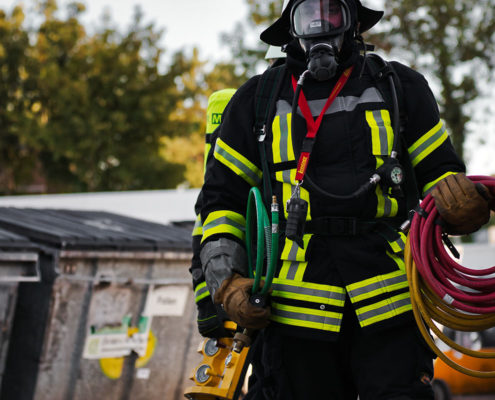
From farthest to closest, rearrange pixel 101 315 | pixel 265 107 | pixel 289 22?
1. pixel 101 315
2. pixel 289 22
3. pixel 265 107

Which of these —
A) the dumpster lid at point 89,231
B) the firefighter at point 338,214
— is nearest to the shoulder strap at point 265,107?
the firefighter at point 338,214

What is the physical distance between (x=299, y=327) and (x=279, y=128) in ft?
2.24

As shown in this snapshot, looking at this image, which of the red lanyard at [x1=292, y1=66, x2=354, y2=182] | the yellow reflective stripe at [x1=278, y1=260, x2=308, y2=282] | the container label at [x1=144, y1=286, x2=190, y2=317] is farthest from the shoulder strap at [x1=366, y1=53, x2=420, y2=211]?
the container label at [x1=144, y1=286, x2=190, y2=317]

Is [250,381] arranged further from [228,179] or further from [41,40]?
[41,40]

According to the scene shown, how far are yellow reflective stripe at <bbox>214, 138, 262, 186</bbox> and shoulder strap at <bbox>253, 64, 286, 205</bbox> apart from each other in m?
0.08

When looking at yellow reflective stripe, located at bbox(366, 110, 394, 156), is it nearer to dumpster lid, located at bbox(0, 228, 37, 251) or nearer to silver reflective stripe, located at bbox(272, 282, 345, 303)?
silver reflective stripe, located at bbox(272, 282, 345, 303)

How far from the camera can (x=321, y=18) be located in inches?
103

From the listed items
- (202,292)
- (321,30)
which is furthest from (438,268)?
(202,292)

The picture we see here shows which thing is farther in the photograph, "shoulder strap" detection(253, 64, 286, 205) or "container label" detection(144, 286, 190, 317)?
"container label" detection(144, 286, 190, 317)

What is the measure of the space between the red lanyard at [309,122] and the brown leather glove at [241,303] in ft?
1.32

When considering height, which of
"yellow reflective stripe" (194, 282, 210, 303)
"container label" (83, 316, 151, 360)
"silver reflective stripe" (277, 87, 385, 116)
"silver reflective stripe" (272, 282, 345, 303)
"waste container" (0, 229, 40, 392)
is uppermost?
"silver reflective stripe" (277, 87, 385, 116)

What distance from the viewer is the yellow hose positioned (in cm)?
238

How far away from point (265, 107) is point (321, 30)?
1.08 feet

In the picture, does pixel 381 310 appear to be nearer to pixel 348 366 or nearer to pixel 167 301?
pixel 348 366
